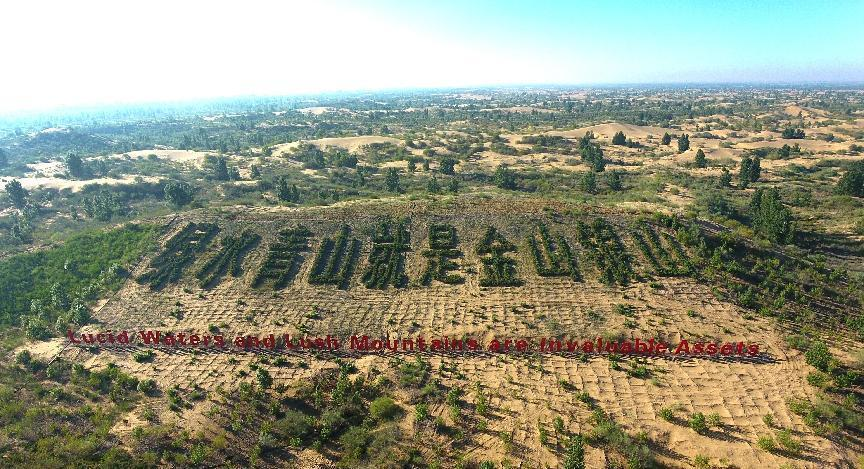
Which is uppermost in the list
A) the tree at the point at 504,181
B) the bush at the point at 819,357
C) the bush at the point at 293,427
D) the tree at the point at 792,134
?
the tree at the point at 792,134

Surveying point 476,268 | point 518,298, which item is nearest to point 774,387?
point 518,298

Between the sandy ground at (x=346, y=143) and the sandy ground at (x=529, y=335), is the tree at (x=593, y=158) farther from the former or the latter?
the sandy ground at (x=346, y=143)

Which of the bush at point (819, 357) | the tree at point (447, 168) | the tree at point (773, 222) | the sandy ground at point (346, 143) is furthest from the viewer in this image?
the sandy ground at point (346, 143)

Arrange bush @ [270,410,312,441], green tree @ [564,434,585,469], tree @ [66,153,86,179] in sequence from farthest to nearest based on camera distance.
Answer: tree @ [66,153,86,179]
bush @ [270,410,312,441]
green tree @ [564,434,585,469]

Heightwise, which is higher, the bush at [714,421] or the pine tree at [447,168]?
the pine tree at [447,168]

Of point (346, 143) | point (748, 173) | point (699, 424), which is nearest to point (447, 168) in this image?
point (346, 143)

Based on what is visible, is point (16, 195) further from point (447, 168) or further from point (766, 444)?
point (766, 444)

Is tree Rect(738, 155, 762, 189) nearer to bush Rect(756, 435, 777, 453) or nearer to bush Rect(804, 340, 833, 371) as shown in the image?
bush Rect(804, 340, 833, 371)

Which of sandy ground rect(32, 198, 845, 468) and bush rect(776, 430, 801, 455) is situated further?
sandy ground rect(32, 198, 845, 468)

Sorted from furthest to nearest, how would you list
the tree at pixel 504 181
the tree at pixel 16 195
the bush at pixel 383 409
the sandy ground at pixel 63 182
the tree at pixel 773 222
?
the sandy ground at pixel 63 182, the tree at pixel 504 181, the tree at pixel 16 195, the tree at pixel 773 222, the bush at pixel 383 409

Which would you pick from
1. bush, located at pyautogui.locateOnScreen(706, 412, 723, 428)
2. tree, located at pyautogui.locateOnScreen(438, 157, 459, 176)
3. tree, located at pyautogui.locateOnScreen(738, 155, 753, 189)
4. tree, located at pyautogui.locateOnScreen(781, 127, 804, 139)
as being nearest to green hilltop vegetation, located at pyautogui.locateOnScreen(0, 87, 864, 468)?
bush, located at pyautogui.locateOnScreen(706, 412, 723, 428)

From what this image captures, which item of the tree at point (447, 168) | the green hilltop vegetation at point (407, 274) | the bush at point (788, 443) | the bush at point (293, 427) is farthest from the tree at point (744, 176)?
the bush at point (293, 427)
